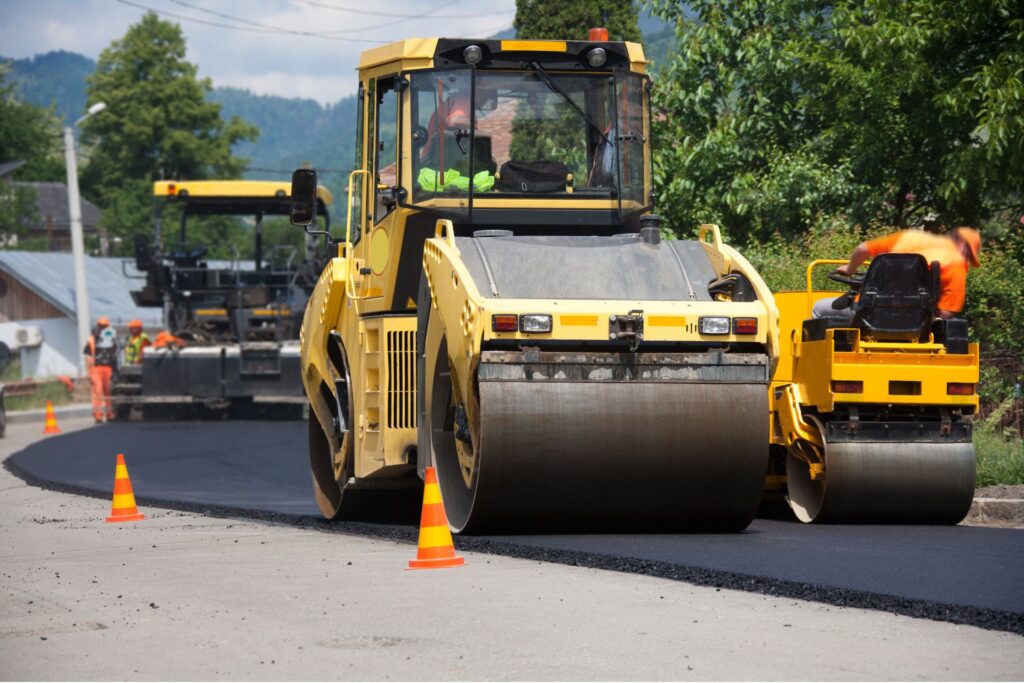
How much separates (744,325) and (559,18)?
12.5 meters

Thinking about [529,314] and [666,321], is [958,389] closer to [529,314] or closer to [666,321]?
[666,321]

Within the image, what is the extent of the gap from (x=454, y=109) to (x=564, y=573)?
11.2ft

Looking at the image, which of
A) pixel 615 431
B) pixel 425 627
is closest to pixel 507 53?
pixel 615 431

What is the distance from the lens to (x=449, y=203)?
10.2m

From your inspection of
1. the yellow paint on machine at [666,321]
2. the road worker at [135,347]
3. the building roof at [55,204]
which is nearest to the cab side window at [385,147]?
the yellow paint on machine at [666,321]

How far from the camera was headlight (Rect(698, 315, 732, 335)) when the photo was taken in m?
8.80

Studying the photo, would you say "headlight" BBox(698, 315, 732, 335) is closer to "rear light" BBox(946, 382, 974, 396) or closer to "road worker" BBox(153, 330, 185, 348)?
"rear light" BBox(946, 382, 974, 396)

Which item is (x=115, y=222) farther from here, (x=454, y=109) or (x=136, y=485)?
(x=454, y=109)

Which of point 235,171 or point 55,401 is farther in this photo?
point 235,171

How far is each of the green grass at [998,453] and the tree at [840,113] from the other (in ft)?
6.51

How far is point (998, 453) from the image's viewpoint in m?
12.2

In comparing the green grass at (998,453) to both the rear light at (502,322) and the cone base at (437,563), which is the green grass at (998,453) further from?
the cone base at (437,563)

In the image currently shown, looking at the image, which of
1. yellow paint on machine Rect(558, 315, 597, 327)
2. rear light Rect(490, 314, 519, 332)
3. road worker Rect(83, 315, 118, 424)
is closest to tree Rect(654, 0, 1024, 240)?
yellow paint on machine Rect(558, 315, 597, 327)

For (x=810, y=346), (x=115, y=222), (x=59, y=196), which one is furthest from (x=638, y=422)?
(x=59, y=196)
